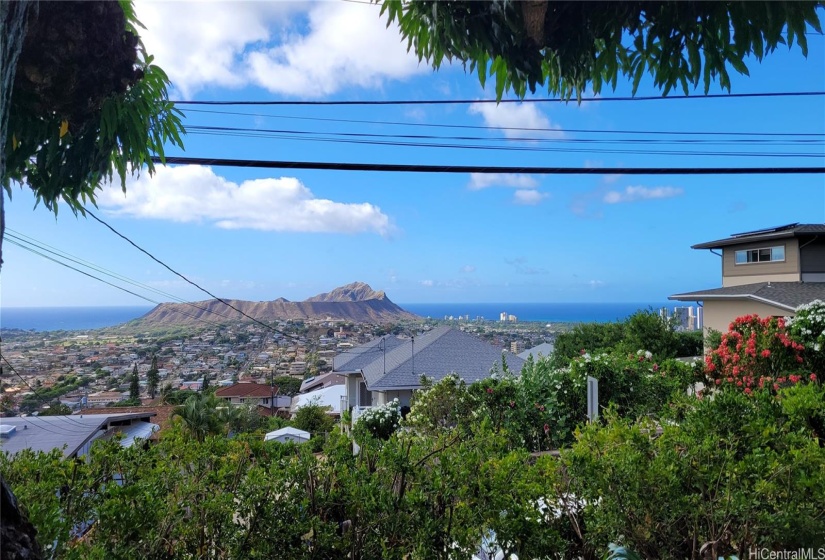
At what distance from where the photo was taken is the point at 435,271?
4.74 metres

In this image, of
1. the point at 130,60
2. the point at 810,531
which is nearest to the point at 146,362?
the point at 130,60

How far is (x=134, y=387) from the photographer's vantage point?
315cm

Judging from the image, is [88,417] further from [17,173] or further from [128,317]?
[17,173]

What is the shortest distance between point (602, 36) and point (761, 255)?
12244mm

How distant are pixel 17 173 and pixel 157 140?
19.2 inches

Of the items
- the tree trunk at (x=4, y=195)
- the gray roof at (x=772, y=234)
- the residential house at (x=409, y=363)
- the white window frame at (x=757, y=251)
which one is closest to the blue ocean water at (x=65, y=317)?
the tree trunk at (x=4, y=195)

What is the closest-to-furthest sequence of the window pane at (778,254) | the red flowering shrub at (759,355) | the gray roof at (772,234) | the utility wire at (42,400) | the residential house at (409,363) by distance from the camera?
the utility wire at (42,400) < the red flowering shrub at (759,355) < the gray roof at (772,234) < the residential house at (409,363) < the window pane at (778,254)

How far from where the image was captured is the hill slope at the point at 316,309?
3787mm

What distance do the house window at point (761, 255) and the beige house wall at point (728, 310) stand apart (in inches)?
67.2

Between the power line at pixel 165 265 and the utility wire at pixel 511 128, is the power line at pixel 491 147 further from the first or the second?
the power line at pixel 165 265

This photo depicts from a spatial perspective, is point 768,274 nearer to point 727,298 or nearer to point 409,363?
point 727,298

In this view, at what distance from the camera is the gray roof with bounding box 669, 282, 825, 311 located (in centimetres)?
912

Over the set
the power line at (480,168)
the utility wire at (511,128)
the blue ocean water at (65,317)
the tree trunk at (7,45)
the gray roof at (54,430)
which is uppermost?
the utility wire at (511,128)

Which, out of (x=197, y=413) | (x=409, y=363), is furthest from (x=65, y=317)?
(x=409, y=363)
